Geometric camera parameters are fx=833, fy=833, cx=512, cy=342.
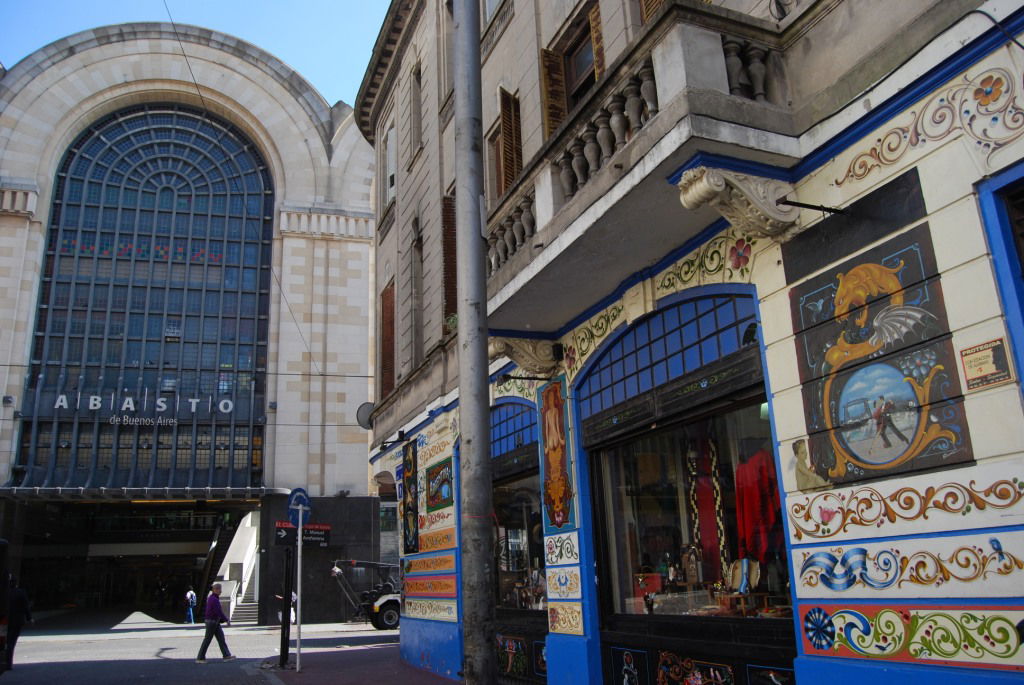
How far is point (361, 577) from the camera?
32.0 metres

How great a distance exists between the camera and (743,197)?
266 inches

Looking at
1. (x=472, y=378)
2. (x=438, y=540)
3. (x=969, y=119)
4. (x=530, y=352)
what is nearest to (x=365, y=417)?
(x=438, y=540)

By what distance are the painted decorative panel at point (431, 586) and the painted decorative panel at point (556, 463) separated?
3.41 m

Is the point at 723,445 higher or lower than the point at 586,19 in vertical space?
lower

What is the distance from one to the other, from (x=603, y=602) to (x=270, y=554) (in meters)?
25.1

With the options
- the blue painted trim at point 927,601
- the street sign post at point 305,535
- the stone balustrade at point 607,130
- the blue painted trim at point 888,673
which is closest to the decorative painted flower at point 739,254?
the stone balustrade at point 607,130

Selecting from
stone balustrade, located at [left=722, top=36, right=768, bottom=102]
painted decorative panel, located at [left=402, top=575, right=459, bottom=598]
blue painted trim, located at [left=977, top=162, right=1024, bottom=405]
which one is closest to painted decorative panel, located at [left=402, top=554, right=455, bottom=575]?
painted decorative panel, located at [left=402, top=575, right=459, bottom=598]

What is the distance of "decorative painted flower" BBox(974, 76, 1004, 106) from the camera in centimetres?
527

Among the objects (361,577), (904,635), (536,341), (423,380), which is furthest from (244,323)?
(904,635)

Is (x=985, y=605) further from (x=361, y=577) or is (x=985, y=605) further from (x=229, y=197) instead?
(x=229, y=197)

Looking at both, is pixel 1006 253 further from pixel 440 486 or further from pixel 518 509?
pixel 440 486

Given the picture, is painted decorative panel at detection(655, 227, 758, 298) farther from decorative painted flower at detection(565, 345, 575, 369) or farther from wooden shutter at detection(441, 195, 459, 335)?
wooden shutter at detection(441, 195, 459, 335)

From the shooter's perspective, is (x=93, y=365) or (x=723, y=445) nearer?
(x=723, y=445)

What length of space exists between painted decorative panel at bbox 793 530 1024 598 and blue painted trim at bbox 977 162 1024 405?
1.01 metres
